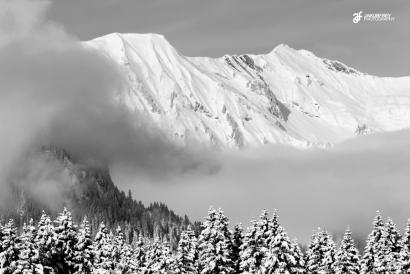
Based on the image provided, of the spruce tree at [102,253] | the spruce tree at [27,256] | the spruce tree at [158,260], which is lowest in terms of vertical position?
the spruce tree at [27,256]

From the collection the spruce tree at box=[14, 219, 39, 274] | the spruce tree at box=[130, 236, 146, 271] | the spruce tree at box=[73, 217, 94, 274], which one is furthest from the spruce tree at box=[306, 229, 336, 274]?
the spruce tree at box=[14, 219, 39, 274]

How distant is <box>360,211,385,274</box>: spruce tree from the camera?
300ft

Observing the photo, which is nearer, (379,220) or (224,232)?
(224,232)

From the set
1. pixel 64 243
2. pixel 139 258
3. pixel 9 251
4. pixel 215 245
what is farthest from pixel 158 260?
pixel 9 251

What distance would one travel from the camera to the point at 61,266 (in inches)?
3169

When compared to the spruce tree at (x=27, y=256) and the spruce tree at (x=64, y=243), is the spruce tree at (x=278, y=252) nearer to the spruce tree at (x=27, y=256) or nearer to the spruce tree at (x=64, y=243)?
the spruce tree at (x=64, y=243)

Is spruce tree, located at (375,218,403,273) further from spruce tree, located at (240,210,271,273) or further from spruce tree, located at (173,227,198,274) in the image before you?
spruce tree, located at (173,227,198,274)

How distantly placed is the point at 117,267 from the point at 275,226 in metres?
27.6

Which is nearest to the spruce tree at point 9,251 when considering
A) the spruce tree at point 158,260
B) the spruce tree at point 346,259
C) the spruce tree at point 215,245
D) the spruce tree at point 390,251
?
the spruce tree at point 158,260

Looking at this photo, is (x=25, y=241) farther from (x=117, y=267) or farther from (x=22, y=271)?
(x=117, y=267)

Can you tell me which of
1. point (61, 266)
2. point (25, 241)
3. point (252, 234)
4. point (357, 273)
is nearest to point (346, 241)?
point (357, 273)

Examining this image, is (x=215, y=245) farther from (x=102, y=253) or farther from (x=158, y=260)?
(x=102, y=253)

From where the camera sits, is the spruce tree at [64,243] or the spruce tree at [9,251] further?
the spruce tree at [64,243]

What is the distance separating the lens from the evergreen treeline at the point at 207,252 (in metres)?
71.4
